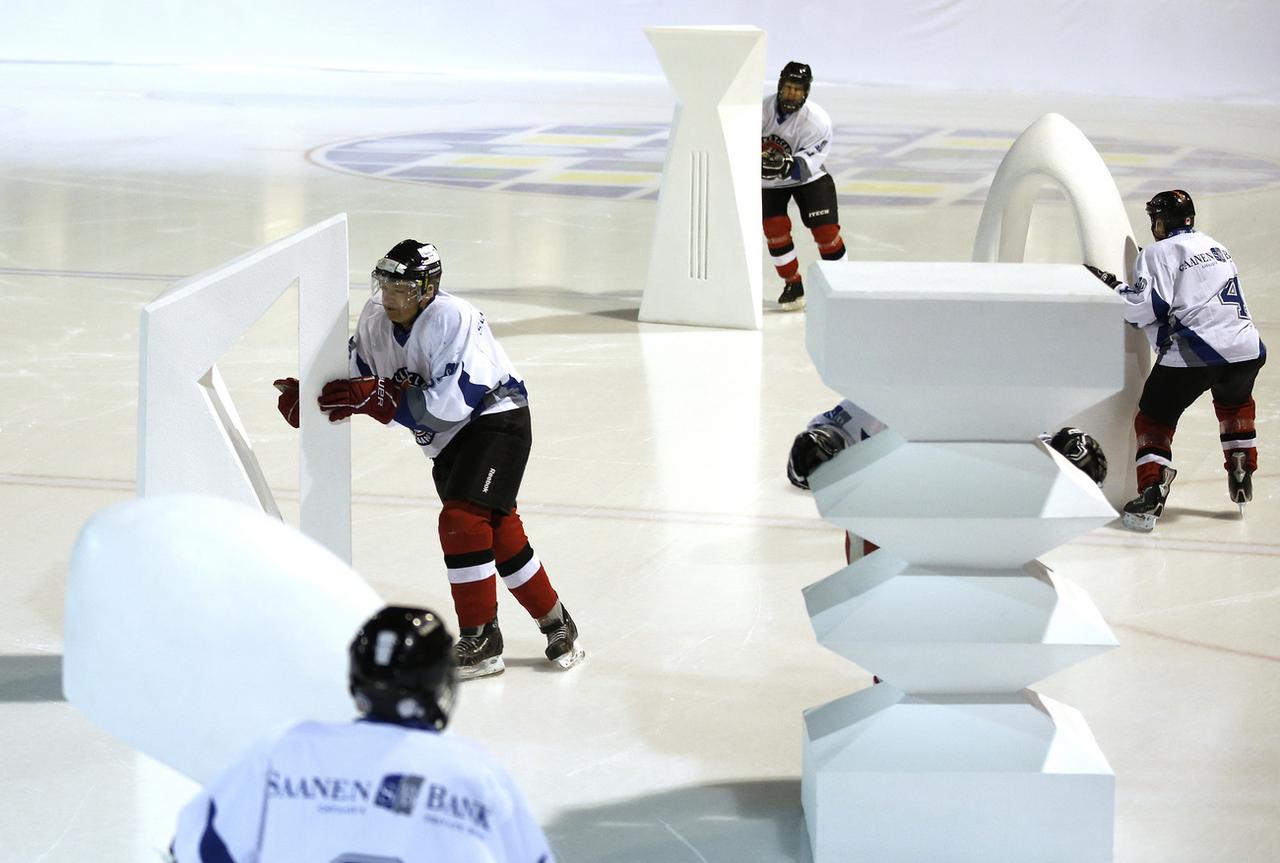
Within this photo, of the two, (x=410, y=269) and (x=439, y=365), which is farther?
(x=439, y=365)

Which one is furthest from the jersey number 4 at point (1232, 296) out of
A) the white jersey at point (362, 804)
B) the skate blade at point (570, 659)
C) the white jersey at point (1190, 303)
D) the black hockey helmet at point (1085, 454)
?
the white jersey at point (362, 804)

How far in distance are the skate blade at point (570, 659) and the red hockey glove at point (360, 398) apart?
0.82m

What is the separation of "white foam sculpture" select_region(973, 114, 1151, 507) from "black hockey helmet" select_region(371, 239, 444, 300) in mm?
2442

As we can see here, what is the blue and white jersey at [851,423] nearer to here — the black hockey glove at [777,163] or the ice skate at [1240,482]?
the ice skate at [1240,482]

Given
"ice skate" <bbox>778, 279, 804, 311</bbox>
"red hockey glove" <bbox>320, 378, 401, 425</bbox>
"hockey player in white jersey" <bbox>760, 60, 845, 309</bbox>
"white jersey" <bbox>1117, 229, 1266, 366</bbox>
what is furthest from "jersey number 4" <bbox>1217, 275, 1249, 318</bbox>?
"ice skate" <bbox>778, 279, 804, 311</bbox>

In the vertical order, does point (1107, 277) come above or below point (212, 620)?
above

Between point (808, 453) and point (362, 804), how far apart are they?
207cm

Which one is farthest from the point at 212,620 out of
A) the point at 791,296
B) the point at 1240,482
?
the point at 791,296

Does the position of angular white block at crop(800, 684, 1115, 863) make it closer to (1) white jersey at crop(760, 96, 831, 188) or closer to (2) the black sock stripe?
(2) the black sock stripe

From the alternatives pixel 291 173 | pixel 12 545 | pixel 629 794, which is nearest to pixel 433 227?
pixel 291 173

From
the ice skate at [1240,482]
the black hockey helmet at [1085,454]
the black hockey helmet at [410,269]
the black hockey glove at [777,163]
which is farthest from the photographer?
the black hockey glove at [777,163]

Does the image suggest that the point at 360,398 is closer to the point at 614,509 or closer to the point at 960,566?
the point at 960,566

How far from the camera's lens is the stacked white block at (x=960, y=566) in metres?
3.27

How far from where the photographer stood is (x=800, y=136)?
9367 millimetres
